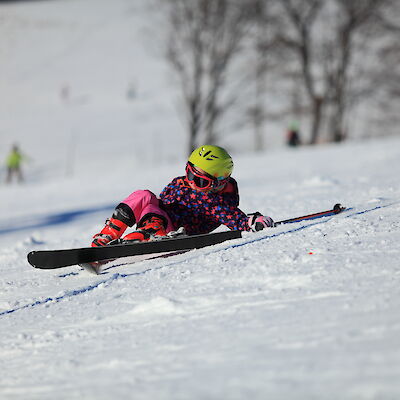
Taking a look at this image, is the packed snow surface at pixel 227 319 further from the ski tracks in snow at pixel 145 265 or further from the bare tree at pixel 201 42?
the bare tree at pixel 201 42

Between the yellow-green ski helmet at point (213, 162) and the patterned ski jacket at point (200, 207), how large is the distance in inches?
9.1

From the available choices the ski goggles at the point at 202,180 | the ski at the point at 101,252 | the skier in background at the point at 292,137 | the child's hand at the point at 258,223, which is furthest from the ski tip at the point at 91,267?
the skier in background at the point at 292,137

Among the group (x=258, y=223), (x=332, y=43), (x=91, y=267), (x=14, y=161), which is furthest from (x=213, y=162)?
(x=332, y=43)

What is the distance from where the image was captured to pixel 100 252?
13.7ft

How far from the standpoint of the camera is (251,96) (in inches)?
896

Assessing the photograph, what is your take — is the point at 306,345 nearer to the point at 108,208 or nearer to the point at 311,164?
the point at 108,208

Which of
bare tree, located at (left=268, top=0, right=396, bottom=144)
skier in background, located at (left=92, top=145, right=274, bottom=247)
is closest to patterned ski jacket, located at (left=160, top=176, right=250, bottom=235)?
skier in background, located at (left=92, top=145, right=274, bottom=247)

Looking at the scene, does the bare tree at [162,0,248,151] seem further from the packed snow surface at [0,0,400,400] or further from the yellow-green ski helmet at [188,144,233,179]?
the yellow-green ski helmet at [188,144,233,179]

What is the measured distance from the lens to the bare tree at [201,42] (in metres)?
18.9

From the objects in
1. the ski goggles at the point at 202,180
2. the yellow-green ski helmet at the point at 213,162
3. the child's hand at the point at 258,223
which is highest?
the yellow-green ski helmet at the point at 213,162

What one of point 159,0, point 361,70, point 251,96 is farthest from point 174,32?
point 361,70

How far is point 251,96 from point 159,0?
572 cm

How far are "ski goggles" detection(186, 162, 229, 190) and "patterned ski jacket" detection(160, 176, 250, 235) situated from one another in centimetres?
10

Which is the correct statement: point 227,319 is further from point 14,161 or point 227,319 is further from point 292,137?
point 292,137
